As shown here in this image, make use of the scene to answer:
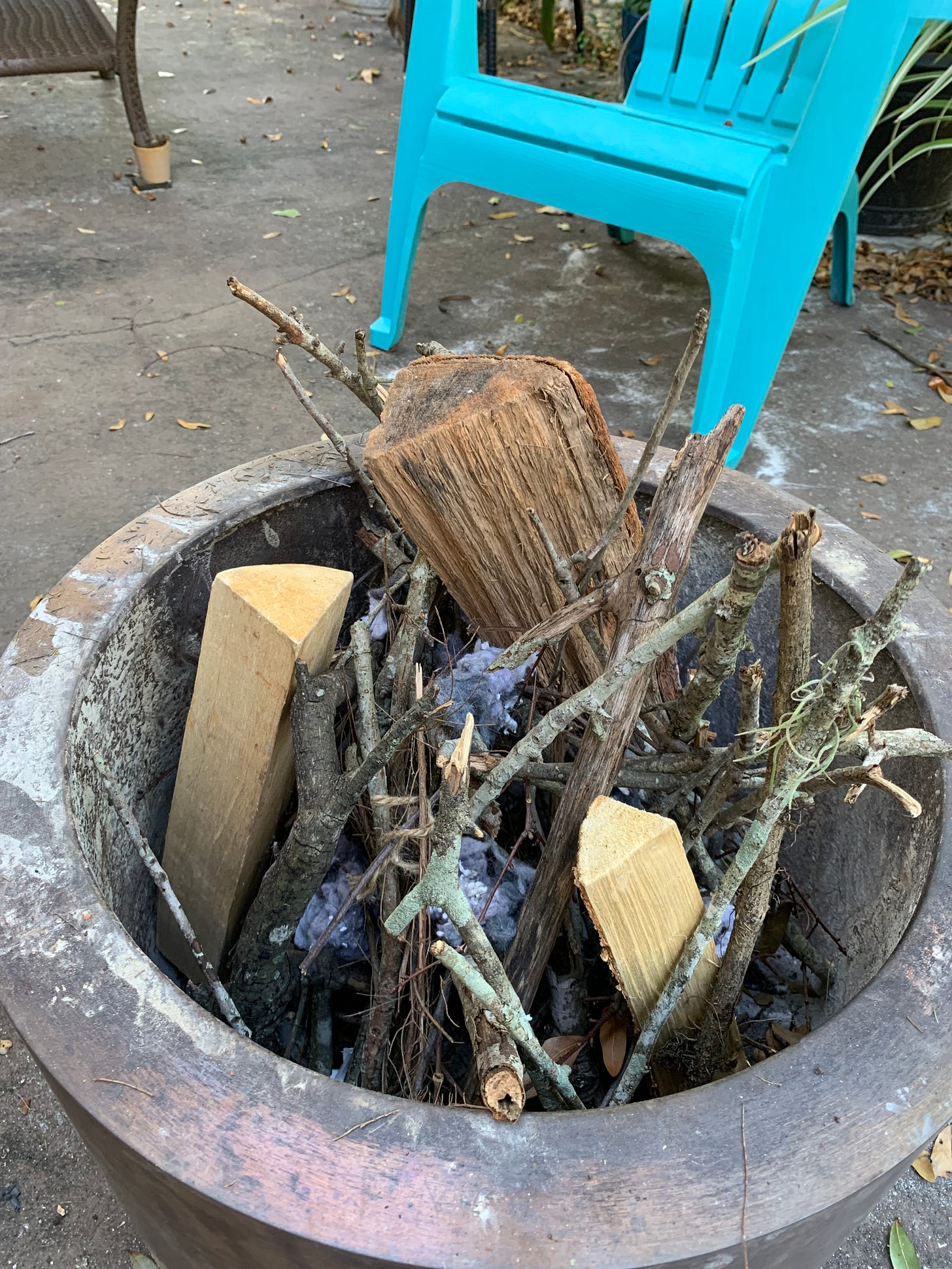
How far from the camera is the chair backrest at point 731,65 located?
9.02 ft

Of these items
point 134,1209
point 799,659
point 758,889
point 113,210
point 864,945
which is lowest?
point 113,210

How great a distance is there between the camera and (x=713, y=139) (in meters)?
2.63

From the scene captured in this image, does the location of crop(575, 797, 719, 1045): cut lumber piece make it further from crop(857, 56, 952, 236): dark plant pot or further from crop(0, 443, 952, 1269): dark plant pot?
crop(857, 56, 952, 236): dark plant pot

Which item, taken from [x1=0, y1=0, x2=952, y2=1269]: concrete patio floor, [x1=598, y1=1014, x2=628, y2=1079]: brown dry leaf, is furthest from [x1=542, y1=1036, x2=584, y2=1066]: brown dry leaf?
[x1=0, y1=0, x2=952, y2=1269]: concrete patio floor

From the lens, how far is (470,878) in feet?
4.39

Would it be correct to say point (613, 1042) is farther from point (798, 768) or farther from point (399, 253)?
point (399, 253)

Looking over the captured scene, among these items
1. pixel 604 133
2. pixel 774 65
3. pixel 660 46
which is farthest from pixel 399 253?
pixel 774 65

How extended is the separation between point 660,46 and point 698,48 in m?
0.14

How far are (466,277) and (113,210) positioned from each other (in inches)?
68.9

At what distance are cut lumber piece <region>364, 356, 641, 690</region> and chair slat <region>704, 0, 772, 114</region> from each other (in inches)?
86.8

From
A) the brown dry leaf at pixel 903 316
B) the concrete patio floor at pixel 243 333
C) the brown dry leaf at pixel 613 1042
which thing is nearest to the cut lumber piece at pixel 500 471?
the brown dry leaf at pixel 613 1042

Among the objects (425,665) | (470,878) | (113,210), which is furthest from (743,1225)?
(113,210)

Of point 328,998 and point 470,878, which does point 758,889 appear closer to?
point 470,878

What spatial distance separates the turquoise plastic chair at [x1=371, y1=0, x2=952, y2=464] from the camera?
8.04 feet
